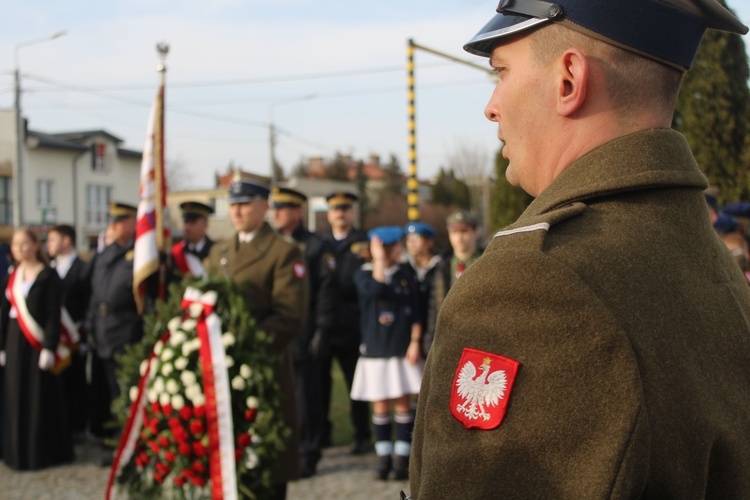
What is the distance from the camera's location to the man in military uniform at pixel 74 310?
27.4 ft

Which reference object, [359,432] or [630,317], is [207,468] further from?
[630,317]

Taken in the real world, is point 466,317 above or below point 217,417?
above

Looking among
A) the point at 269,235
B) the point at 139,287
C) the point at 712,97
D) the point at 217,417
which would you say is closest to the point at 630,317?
the point at 217,417

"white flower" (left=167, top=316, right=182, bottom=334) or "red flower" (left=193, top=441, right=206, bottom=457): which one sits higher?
"white flower" (left=167, top=316, right=182, bottom=334)

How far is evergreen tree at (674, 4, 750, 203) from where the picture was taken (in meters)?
9.65

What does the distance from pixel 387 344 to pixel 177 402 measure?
243cm

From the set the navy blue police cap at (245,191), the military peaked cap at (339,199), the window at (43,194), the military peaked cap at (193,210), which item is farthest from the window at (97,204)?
the navy blue police cap at (245,191)

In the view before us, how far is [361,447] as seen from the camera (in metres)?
7.68

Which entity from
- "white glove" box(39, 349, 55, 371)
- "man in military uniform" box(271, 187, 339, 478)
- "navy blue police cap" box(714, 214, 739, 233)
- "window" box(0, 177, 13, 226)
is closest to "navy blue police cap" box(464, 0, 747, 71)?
"navy blue police cap" box(714, 214, 739, 233)

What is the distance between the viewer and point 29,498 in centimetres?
645

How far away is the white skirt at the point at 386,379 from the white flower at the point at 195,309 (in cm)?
218

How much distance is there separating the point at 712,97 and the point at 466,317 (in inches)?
368

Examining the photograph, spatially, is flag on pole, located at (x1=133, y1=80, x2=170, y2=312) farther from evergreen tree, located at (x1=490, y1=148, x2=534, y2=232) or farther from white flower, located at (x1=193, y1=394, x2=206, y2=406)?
evergreen tree, located at (x1=490, y1=148, x2=534, y2=232)

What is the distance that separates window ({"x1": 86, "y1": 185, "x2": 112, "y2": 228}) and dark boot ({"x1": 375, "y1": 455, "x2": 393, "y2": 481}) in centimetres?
4553
